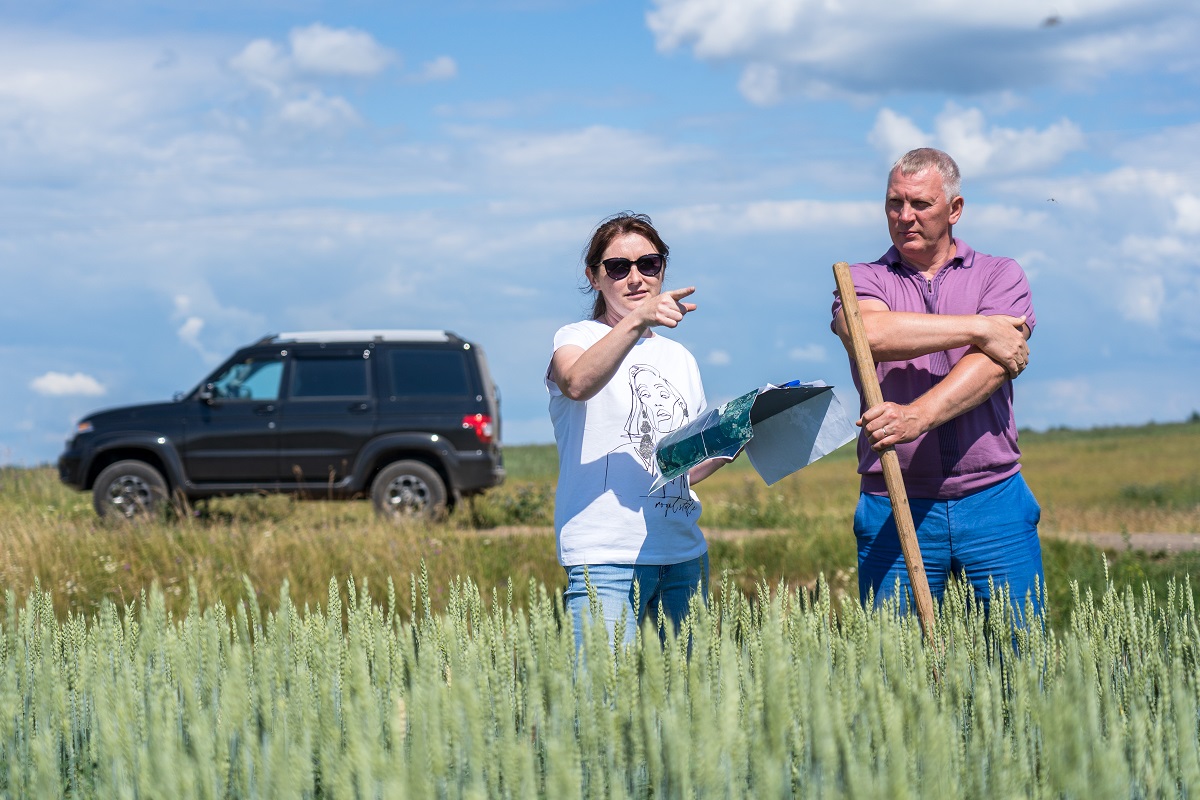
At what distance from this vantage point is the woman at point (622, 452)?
3148 millimetres

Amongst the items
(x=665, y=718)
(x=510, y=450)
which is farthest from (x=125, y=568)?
(x=510, y=450)

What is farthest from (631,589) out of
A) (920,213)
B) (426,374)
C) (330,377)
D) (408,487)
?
(330,377)

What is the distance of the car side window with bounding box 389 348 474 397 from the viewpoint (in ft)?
44.3

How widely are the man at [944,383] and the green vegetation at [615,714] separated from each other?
0.21 meters

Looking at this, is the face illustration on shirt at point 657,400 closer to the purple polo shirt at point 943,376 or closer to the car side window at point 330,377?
the purple polo shirt at point 943,376

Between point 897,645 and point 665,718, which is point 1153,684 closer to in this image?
point 897,645

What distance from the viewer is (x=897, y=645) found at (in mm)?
2947

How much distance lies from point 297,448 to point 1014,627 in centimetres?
1114

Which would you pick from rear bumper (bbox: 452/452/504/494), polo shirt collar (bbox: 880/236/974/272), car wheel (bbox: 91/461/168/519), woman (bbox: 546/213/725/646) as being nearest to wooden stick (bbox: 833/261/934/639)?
polo shirt collar (bbox: 880/236/974/272)

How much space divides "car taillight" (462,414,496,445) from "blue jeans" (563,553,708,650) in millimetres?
10080

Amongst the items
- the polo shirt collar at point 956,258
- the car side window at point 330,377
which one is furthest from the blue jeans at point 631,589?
the car side window at point 330,377

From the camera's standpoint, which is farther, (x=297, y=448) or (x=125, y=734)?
(x=297, y=448)

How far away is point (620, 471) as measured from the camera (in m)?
3.20

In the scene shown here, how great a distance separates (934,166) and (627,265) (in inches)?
38.4
